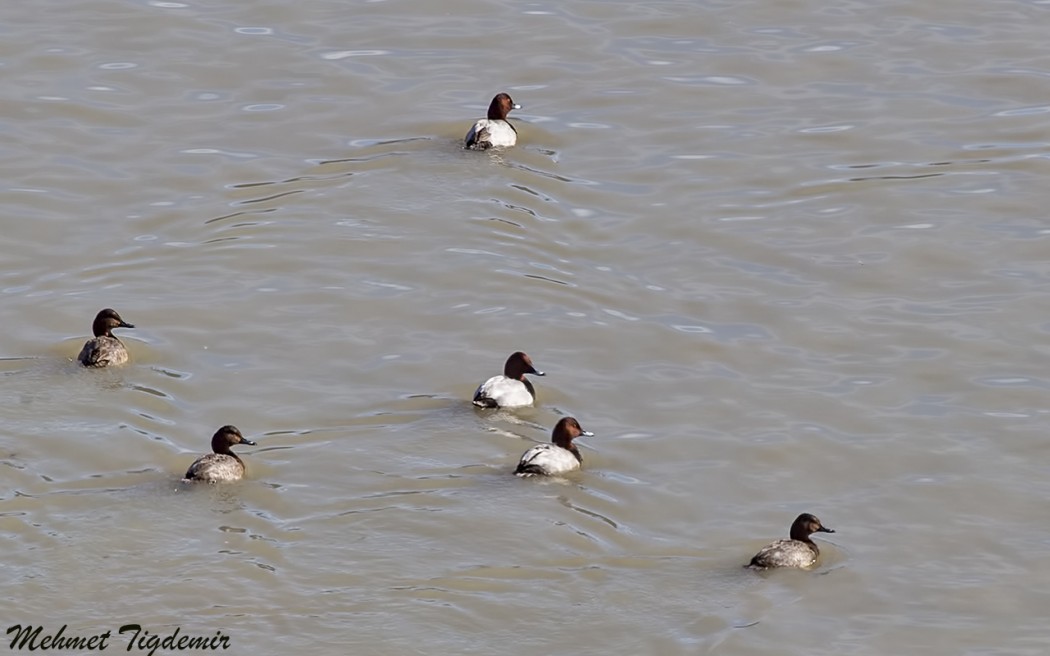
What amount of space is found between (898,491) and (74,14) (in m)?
14.0

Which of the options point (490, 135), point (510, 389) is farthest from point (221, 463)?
point (490, 135)

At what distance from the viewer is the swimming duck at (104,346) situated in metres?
14.1

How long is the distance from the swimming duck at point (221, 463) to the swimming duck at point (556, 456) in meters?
2.02

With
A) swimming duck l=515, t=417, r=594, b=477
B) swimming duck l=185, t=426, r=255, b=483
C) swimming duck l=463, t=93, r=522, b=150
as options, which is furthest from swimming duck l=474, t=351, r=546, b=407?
swimming duck l=463, t=93, r=522, b=150

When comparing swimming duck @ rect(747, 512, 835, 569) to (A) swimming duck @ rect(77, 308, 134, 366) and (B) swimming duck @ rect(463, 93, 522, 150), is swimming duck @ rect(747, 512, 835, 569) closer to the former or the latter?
(A) swimming duck @ rect(77, 308, 134, 366)

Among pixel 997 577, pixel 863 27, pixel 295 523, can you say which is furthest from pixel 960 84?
pixel 295 523

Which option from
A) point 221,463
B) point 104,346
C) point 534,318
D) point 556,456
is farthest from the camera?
point 534,318

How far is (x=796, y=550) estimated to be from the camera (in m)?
11.6

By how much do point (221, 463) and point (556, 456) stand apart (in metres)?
2.38

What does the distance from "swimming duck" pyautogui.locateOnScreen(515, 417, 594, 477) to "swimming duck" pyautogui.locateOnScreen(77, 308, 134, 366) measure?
3.60 metres

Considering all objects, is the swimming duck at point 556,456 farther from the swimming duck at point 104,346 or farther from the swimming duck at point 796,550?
the swimming duck at point 104,346

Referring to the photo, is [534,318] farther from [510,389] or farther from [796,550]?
[796,550]

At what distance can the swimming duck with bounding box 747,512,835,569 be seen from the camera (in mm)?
11500

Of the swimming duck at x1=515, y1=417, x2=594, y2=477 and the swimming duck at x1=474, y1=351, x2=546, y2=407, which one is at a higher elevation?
the swimming duck at x1=474, y1=351, x2=546, y2=407
